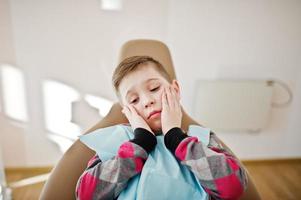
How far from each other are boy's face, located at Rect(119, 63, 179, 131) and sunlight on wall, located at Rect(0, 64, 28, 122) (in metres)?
1.08

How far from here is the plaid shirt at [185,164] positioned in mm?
708

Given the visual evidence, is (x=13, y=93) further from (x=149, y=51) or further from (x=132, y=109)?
(x=132, y=109)

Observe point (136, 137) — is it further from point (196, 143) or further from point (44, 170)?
point (44, 170)

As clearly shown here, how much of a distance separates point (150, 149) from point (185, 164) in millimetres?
120

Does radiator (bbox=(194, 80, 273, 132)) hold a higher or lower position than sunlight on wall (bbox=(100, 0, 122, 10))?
lower

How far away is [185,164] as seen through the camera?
2.46 ft

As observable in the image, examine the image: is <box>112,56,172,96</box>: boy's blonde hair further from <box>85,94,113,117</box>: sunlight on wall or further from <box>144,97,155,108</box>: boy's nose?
<box>85,94,113,117</box>: sunlight on wall

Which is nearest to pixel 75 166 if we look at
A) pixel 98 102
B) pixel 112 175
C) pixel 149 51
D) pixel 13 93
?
pixel 112 175

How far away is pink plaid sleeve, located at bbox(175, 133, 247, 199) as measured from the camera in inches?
27.7

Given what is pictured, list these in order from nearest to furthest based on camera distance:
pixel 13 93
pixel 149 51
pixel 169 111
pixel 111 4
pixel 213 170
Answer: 1. pixel 213 170
2. pixel 169 111
3. pixel 149 51
4. pixel 111 4
5. pixel 13 93

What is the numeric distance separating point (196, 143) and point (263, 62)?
1342mm

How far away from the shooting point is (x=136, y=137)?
815mm

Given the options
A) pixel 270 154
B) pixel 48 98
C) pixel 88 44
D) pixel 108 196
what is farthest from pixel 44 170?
pixel 270 154

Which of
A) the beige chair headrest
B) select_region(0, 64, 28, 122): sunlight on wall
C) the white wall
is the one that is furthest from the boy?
select_region(0, 64, 28, 122): sunlight on wall
